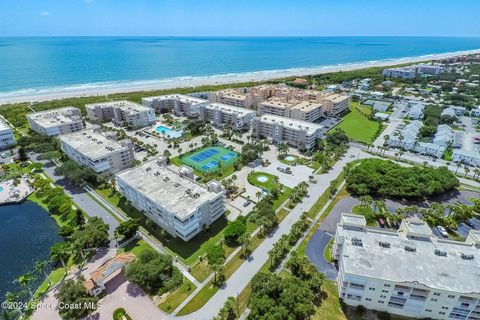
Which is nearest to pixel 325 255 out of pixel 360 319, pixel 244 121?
pixel 360 319

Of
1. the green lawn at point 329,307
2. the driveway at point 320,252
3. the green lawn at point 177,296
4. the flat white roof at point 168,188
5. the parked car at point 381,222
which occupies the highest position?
the flat white roof at point 168,188

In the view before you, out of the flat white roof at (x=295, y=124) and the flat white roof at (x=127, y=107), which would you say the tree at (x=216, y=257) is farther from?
the flat white roof at (x=127, y=107)

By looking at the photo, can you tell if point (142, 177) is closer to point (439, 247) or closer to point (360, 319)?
point (360, 319)

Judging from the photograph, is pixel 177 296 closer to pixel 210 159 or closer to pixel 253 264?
pixel 253 264

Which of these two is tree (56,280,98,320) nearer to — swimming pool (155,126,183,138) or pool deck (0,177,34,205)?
pool deck (0,177,34,205)

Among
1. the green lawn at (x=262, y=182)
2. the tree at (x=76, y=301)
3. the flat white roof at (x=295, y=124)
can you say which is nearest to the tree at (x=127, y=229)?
the tree at (x=76, y=301)

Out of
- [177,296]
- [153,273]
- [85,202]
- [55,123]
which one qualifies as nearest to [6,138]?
[55,123]
